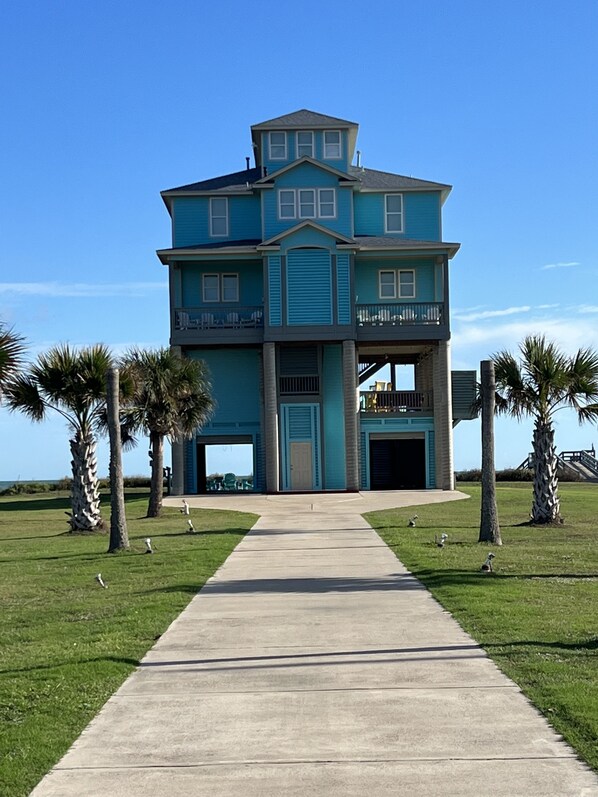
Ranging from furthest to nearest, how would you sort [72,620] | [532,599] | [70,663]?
[532,599] → [72,620] → [70,663]

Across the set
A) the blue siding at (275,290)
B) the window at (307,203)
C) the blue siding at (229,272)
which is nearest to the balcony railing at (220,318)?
the blue siding at (275,290)

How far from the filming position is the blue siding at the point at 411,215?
Answer: 4762 cm

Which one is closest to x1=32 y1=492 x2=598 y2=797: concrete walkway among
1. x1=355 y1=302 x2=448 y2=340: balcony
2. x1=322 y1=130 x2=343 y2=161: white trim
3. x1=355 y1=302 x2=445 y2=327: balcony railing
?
x1=355 y1=302 x2=448 y2=340: balcony

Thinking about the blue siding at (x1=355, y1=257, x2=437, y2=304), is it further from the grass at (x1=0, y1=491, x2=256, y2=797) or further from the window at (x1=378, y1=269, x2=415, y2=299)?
the grass at (x1=0, y1=491, x2=256, y2=797)

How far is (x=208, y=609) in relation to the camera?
507 inches

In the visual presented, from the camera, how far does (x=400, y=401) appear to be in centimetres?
4703

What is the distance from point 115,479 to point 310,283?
23.2 metres

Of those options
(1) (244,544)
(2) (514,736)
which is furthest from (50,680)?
(1) (244,544)

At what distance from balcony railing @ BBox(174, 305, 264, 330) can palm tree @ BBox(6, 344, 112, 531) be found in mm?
17473

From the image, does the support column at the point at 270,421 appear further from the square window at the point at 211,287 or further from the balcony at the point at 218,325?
the square window at the point at 211,287

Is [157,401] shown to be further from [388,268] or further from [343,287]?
[388,268]

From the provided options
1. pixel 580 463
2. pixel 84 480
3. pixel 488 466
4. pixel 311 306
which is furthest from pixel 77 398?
pixel 580 463

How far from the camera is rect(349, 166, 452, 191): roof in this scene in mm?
47312

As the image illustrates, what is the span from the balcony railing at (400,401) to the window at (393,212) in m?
7.14
